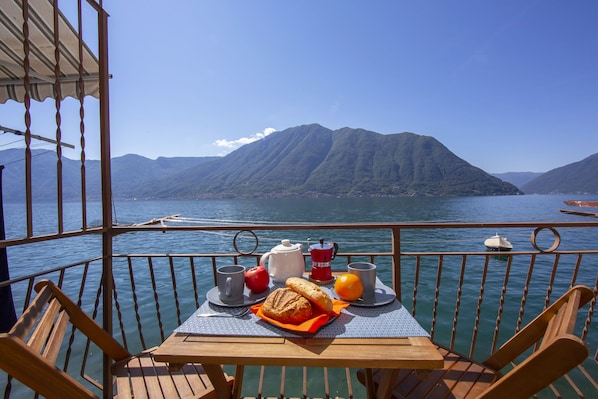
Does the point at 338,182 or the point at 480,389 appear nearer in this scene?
the point at 480,389

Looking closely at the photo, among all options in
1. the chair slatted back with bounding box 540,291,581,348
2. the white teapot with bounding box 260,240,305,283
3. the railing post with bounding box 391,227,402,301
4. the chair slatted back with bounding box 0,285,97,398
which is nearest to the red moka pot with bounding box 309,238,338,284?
the white teapot with bounding box 260,240,305,283

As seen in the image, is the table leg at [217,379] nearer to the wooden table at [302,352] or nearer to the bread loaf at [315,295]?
the wooden table at [302,352]

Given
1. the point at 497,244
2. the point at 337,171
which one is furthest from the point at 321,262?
the point at 337,171

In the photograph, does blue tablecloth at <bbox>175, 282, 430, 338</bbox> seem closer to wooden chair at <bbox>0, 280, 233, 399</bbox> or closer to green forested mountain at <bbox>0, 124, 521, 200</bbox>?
wooden chair at <bbox>0, 280, 233, 399</bbox>

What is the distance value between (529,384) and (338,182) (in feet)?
319

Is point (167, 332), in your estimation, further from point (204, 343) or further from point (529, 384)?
point (529, 384)

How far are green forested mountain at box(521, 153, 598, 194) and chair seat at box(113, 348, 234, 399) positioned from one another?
146 metres

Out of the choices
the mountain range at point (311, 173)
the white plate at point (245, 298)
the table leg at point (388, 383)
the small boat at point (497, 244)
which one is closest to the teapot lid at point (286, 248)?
the white plate at point (245, 298)

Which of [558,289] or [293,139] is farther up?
[293,139]

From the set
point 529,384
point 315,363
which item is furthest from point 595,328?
point 315,363

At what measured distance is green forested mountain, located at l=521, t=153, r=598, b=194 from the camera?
112 metres

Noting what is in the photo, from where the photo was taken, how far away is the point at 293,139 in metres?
144

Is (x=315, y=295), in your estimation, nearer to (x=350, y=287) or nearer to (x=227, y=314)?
(x=350, y=287)

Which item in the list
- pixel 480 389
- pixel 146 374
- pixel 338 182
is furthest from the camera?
pixel 338 182
